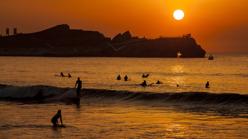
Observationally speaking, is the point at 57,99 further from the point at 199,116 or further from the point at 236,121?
the point at 236,121

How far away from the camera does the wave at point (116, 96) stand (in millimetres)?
46688

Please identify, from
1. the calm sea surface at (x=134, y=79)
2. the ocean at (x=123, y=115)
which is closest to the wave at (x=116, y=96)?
the ocean at (x=123, y=115)

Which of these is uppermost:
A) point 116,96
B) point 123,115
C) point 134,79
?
point 134,79

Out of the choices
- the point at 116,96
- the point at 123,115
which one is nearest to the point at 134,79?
the point at 116,96

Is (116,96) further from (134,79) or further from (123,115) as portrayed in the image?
(134,79)

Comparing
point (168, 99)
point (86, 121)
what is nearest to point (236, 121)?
point (86, 121)

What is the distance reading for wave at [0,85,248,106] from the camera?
46.7 metres

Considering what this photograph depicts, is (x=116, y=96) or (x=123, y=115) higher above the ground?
(x=116, y=96)

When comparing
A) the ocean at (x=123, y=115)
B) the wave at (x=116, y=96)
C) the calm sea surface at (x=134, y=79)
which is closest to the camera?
the ocean at (x=123, y=115)

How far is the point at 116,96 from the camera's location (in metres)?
52.2

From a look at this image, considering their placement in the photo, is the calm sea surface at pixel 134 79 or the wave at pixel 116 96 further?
the calm sea surface at pixel 134 79

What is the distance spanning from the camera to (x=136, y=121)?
106 feet

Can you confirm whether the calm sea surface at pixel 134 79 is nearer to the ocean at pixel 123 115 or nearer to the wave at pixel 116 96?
the wave at pixel 116 96

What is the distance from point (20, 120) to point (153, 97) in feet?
65.9
